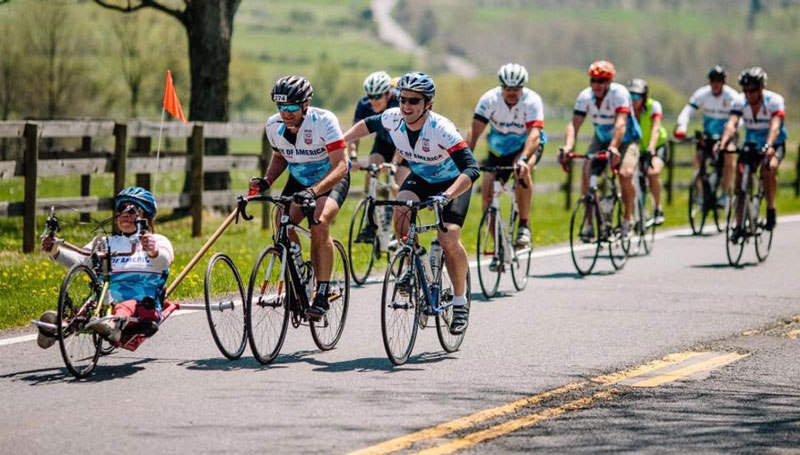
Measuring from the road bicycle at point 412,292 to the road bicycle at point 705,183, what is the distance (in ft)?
36.2

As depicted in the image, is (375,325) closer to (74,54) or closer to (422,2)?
(74,54)

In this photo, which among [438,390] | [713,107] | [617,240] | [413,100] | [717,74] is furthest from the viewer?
[713,107]

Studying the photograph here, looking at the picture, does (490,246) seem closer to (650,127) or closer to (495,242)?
(495,242)

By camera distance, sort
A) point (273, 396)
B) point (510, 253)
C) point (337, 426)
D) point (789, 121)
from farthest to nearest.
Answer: point (789, 121)
point (510, 253)
point (273, 396)
point (337, 426)

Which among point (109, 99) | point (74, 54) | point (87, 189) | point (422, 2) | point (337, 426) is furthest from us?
point (422, 2)

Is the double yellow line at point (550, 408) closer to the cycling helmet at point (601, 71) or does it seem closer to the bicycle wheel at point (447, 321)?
the bicycle wheel at point (447, 321)

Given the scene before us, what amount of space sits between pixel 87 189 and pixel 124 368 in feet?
33.5

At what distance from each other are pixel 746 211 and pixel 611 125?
1853 millimetres

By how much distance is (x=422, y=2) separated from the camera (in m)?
190

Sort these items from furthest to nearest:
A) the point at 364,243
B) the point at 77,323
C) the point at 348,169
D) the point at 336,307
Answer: the point at 364,243 < the point at 336,307 < the point at 348,169 < the point at 77,323

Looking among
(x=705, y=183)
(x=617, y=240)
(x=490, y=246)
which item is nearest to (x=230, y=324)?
(x=490, y=246)

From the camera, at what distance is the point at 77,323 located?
28.0 ft

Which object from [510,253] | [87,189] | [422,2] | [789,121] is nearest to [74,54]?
[87,189]

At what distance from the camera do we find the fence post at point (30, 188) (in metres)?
15.9
